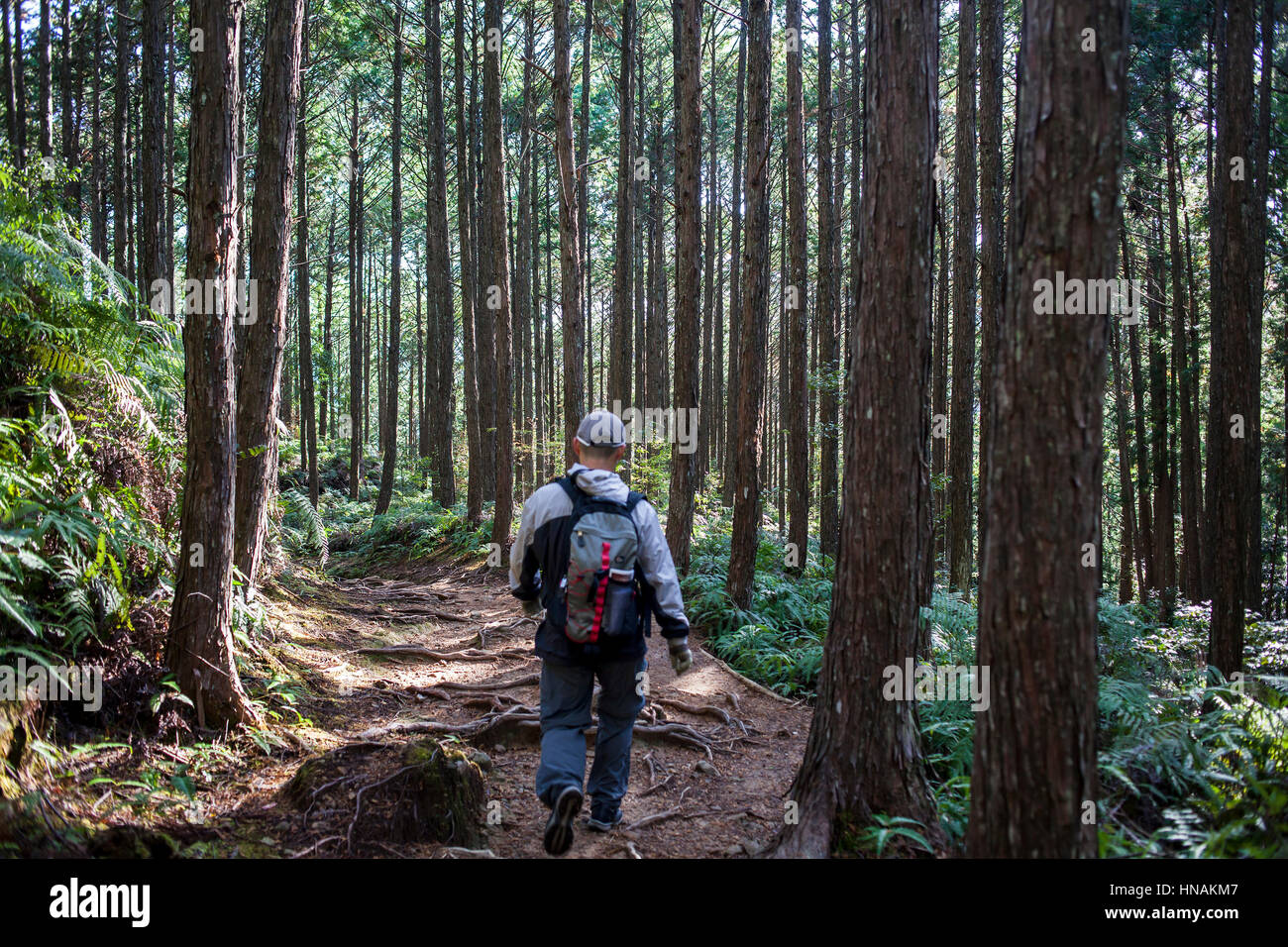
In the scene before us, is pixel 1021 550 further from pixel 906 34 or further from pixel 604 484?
pixel 906 34

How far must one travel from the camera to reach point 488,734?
19.8 ft

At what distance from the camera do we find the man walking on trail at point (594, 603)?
432 centimetres

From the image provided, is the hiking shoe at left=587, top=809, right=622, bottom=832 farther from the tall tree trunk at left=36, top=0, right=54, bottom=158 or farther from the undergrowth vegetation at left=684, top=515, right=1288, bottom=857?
the tall tree trunk at left=36, top=0, right=54, bottom=158

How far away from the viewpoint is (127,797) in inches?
162

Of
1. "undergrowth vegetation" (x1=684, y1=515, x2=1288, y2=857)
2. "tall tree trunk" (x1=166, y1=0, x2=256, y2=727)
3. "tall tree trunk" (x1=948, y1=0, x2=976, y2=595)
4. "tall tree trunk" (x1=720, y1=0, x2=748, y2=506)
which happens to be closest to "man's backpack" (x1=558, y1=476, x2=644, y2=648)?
"undergrowth vegetation" (x1=684, y1=515, x2=1288, y2=857)

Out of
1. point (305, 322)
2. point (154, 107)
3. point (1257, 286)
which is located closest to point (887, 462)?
point (1257, 286)

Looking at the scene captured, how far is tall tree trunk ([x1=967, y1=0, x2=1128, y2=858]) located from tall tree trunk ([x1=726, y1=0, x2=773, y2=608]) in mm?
6715

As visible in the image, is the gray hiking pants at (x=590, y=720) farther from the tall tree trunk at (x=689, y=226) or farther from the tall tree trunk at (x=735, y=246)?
the tall tree trunk at (x=735, y=246)

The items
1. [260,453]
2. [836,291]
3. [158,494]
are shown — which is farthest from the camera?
[836,291]

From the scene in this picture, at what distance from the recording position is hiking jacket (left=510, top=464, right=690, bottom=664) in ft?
14.6

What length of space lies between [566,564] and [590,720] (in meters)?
0.92

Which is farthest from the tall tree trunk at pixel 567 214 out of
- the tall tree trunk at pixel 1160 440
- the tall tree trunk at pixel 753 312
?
the tall tree trunk at pixel 1160 440

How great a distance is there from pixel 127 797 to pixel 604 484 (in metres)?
3.02
